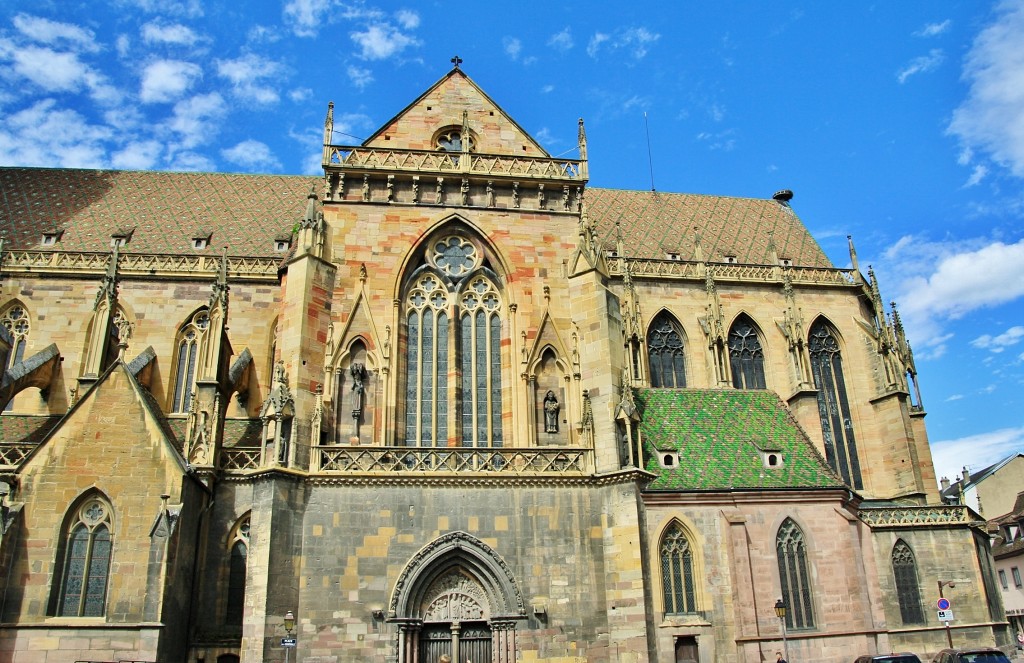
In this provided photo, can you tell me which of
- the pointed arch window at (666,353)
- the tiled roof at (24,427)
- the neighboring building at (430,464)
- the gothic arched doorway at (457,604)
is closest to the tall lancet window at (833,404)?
the neighboring building at (430,464)

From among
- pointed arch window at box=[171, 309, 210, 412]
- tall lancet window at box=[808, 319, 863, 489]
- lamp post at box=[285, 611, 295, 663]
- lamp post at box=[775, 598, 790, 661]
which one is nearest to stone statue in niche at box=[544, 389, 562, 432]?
lamp post at box=[775, 598, 790, 661]

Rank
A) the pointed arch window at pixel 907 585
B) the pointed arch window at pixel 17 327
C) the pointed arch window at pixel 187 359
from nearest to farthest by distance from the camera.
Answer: the pointed arch window at pixel 907 585
the pointed arch window at pixel 187 359
the pointed arch window at pixel 17 327

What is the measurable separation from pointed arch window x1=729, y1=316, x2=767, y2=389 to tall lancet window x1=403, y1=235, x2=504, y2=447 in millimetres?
11315

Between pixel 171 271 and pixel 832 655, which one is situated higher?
pixel 171 271

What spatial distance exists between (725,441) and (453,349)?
25.7 feet

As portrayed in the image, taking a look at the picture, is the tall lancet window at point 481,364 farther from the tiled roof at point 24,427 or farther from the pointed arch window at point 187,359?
the tiled roof at point 24,427

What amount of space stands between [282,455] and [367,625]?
4.05 m

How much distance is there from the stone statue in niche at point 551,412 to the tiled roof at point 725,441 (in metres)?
2.46

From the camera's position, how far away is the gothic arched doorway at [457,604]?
18.1 meters

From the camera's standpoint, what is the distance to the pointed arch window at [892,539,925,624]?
23406 mm

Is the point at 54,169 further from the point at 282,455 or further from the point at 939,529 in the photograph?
the point at 939,529

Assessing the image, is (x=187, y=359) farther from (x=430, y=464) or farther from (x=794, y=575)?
(x=794, y=575)

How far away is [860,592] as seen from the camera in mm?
20719

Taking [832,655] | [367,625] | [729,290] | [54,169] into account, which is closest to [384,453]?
[367,625]
